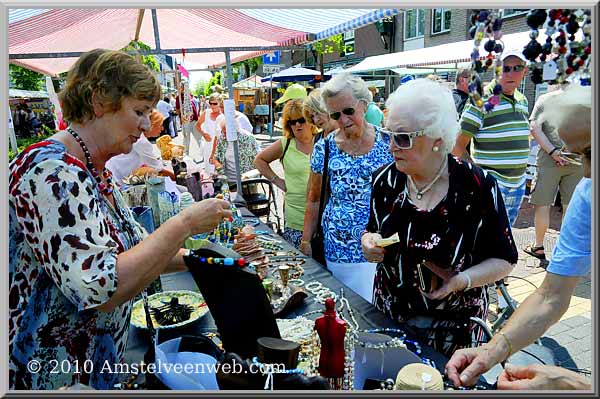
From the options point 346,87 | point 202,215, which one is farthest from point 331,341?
point 346,87

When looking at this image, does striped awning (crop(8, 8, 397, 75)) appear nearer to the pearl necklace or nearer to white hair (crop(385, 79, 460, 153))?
white hair (crop(385, 79, 460, 153))

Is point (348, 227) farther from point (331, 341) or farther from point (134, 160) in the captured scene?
point (134, 160)

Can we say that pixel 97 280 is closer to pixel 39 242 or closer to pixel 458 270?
pixel 39 242

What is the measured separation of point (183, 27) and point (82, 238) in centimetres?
443

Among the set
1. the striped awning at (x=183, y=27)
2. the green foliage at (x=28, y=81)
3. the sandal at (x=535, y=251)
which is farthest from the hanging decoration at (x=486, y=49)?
the green foliage at (x=28, y=81)

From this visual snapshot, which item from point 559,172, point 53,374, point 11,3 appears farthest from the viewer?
point 559,172

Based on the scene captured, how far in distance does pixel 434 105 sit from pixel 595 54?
884mm

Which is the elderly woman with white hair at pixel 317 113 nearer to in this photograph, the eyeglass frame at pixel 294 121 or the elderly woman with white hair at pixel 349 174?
the eyeglass frame at pixel 294 121

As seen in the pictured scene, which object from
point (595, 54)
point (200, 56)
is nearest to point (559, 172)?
point (595, 54)

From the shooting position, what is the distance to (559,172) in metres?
5.10

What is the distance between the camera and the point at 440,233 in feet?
5.68

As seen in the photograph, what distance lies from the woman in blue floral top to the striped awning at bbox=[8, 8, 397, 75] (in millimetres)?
1388

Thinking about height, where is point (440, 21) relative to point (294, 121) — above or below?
above

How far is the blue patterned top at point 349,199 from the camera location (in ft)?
8.29
